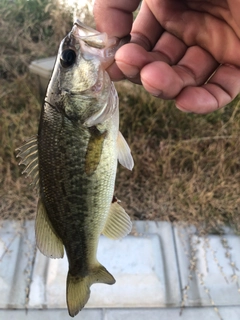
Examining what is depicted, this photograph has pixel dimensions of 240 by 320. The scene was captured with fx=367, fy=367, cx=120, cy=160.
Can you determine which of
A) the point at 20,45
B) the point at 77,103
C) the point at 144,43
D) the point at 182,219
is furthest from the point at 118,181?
the point at 20,45

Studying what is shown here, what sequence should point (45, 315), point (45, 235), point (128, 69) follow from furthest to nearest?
1. point (45, 315)
2. point (45, 235)
3. point (128, 69)

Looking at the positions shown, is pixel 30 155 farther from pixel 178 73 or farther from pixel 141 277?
pixel 141 277

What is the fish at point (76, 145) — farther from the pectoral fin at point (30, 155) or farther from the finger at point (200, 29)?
the finger at point (200, 29)

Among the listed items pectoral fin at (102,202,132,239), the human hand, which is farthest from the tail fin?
the human hand

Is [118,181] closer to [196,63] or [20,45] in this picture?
[196,63]

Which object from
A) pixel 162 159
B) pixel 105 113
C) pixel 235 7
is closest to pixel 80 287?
pixel 105 113

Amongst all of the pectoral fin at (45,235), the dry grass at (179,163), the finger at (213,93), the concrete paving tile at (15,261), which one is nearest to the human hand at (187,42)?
the finger at (213,93)
